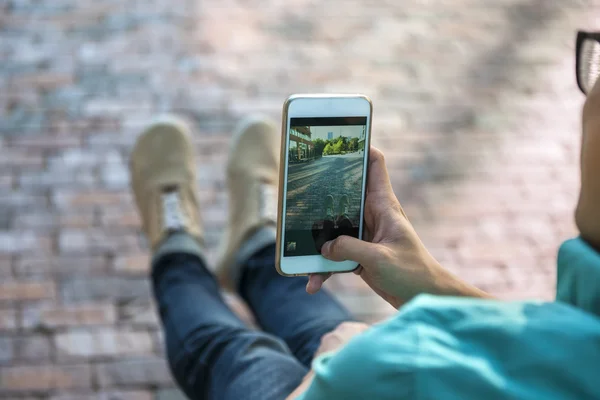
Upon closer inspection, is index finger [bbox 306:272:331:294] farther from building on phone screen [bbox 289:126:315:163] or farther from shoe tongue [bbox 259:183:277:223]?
shoe tongue [bbox 259:183:277:223]

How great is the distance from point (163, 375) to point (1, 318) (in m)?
0.53

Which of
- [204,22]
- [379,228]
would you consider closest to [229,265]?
[379,228]

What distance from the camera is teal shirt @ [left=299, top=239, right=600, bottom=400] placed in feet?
2.23

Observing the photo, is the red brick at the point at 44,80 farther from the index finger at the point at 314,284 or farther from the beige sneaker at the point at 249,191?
the index finger at the point at 314,284

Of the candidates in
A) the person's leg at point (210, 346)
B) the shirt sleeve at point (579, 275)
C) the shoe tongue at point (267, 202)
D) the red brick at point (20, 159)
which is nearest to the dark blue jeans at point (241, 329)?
the person's leg at point (210, 346)

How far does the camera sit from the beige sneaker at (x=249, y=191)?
195 cm

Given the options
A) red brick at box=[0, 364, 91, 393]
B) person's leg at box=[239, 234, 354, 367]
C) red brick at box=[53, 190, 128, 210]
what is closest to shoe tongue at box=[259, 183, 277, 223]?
person's leg at box=[239, 234, 354, 367]

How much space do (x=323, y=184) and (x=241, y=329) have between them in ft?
1.62

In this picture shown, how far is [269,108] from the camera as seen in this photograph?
2688 mm

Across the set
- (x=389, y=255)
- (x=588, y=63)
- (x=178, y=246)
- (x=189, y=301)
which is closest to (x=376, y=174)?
(x=389, y=255)

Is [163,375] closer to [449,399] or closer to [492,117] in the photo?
[449,399]

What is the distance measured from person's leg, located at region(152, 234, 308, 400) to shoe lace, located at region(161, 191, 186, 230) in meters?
0.15

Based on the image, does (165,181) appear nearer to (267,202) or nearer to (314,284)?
(267,202)

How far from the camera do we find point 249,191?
2.12 metres
